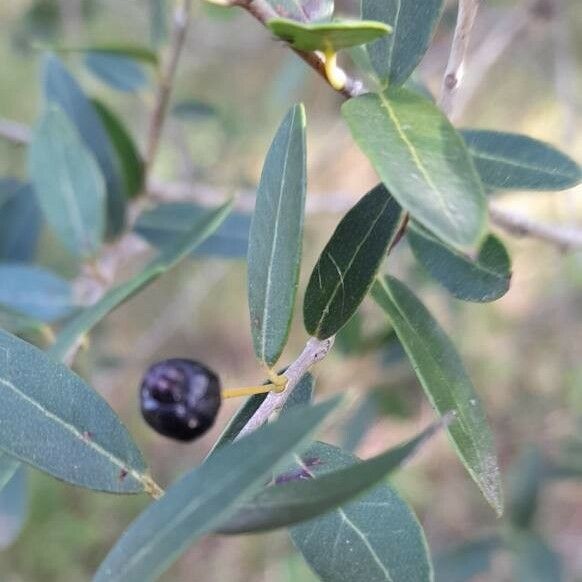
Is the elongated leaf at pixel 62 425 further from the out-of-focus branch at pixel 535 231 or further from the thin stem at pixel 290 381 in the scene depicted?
the out-of-focus branch at pixel 535 231

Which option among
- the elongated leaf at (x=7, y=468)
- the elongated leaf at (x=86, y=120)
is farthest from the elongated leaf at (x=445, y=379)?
the elongated leaf at (x=86, y=120)

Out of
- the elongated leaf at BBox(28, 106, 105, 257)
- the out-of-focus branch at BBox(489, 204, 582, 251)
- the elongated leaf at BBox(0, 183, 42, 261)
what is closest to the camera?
the out-of-focus branch at BBox(489, 204, 582, 251)

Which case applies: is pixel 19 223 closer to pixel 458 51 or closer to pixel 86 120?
pixel 86 120

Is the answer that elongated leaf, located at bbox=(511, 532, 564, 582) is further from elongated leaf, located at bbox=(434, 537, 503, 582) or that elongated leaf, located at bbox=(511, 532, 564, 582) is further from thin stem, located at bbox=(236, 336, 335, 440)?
thin stem, located at bbox=(236, 336, 335, 440)

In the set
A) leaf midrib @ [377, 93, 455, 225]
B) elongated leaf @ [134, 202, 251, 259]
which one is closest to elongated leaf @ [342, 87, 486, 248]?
leaf midrib @ [377, 93, 455, 225]

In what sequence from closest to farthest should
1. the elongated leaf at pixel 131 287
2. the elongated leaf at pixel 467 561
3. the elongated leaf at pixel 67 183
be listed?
the elongated leaf at pixel 131 287 < the elongated leaf at pixel 67 183 < the elongated leaf at pixel 467 561

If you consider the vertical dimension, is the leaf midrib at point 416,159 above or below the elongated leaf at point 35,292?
below

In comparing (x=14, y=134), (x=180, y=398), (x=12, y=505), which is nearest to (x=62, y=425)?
(x=180, y=398)

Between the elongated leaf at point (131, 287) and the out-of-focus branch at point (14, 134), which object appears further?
the out-of-focus branch at point (14, 134)
